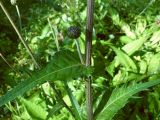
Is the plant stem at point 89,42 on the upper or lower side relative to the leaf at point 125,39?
upper

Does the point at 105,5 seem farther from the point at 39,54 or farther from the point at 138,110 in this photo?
the point at 138,110

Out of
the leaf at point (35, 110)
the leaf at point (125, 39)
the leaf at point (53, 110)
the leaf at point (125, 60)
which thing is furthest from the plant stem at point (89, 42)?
the leaf at point (125, 39)

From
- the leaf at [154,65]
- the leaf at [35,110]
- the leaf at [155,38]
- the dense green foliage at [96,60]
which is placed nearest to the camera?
the dense green foliage at [96,60]

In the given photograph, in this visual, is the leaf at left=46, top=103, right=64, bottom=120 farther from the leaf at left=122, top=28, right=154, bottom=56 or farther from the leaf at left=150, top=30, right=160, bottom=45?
the leaf at left=150, top=30, right=160, bottom=45

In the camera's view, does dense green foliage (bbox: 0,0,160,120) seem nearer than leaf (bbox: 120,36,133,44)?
Yes

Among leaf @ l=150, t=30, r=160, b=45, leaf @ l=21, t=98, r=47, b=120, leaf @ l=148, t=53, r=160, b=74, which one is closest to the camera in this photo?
leaf @ l=21, t=98, r=47, b=120

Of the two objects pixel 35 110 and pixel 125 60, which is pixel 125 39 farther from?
pixel 35 110

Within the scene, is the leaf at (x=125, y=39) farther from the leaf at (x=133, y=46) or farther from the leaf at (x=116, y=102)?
the leaf at (x=116, y=102)

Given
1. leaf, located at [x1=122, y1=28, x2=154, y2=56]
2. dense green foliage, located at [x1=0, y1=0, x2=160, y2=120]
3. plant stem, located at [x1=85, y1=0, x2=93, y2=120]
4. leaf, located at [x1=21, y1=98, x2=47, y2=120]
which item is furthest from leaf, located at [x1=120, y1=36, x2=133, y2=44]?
plant stem, located at [x1=85, y1=0, x2=93, y2=120]

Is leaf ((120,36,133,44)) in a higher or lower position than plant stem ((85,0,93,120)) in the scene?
lower

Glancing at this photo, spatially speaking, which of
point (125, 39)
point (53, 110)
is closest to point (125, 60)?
point (125, 39)
